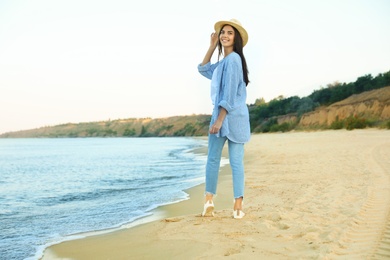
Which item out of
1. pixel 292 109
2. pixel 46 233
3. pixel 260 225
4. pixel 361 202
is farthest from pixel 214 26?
pixel 292 109

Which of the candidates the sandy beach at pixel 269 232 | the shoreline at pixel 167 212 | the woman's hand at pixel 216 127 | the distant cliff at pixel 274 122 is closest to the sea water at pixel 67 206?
the shoreline at pixel 167 212

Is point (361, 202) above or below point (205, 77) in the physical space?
below

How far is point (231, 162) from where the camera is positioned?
380 centimetres

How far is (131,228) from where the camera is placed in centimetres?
380

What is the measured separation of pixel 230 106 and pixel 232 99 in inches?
2.9

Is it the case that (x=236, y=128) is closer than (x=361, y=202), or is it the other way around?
(x=236, y=128)

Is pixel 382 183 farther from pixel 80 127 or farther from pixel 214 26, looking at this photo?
pixel 80 127

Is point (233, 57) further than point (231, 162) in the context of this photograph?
No

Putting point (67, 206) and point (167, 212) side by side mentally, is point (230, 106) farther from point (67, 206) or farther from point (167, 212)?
point (67, 206)

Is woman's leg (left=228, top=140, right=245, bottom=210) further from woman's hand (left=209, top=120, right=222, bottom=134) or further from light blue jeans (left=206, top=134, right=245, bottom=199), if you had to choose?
woman's hand (left=209, top=120, right=222, bottom=134)

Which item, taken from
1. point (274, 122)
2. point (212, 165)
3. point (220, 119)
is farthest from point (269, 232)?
point (274, 122)

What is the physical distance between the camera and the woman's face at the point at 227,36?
375 cm

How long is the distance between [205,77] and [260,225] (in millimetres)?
1667

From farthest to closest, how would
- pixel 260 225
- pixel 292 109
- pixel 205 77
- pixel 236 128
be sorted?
pixel 292 109 < pixel 205 77 < pixel 236 128 < pixel 260 225
